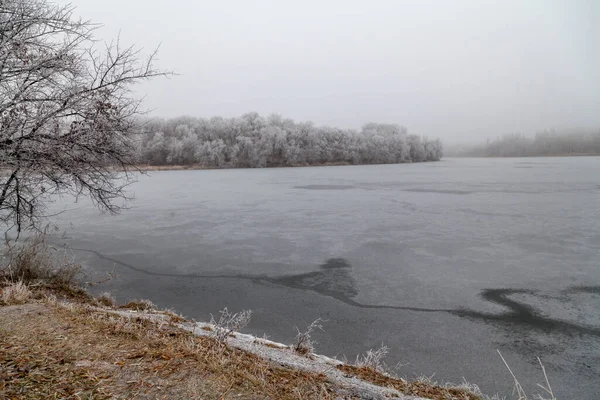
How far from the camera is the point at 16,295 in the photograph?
452cm

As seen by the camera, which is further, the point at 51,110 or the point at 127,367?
the point at 51,110

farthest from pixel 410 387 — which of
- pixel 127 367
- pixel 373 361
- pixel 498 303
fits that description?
pixel 498 303

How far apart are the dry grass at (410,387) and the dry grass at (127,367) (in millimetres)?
829

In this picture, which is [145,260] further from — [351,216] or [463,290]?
[351,216]

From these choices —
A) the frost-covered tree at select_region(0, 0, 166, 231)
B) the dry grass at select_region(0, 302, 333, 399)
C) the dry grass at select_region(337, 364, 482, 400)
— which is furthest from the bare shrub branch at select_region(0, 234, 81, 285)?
the dry grass at select_region(337, 364, 482, 400)

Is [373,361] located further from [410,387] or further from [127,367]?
[127,367]

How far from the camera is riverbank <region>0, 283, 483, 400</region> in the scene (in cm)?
237

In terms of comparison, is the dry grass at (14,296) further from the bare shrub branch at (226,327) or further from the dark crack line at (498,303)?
the dark crack line at (498,303)

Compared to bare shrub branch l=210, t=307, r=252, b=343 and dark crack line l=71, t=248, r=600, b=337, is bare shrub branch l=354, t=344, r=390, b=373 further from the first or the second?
dark crack line l=71, t=248, r=600, b=337

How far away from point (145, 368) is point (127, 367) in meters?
0.14

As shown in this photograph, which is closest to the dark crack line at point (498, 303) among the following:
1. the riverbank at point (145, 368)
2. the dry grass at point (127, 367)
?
the riverbank at point (145, 368)

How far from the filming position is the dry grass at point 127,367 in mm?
2344

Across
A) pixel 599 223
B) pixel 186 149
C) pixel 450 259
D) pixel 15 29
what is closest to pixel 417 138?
pixel 186 149

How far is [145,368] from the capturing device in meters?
2.65
